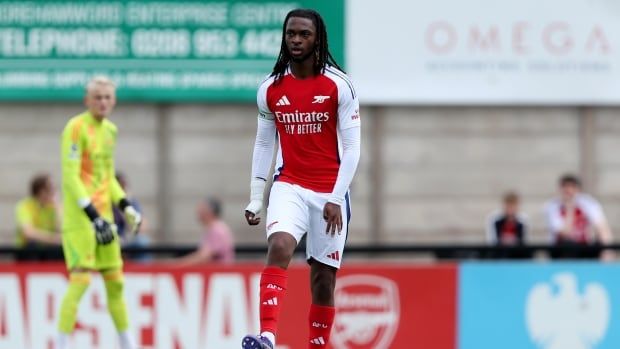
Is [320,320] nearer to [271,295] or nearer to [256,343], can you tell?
[271,295]

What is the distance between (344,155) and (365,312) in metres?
4.33

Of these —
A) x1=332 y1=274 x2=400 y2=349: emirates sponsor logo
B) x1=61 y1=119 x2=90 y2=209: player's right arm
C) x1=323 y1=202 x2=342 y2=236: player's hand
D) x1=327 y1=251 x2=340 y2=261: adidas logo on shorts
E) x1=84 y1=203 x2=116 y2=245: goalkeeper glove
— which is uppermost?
x1=61 y1=119 x2=90 y2=209: player's right arm

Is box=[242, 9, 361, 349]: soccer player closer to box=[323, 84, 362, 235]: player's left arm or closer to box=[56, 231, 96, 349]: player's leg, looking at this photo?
box=[323, 84, 362, 235]: player's left arm

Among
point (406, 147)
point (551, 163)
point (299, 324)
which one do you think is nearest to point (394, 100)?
point (406, 147)

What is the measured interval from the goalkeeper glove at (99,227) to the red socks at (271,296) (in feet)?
A: 7.56

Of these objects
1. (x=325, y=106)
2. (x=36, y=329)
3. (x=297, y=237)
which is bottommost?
(x=36, y=329)

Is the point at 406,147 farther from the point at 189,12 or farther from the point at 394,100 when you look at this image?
the point at 189,12

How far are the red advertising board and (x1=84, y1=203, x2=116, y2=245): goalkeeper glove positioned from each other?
2.21 m

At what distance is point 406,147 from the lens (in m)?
18.1

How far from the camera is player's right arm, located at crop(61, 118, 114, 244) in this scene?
1079 centimetres

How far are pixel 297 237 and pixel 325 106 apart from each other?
0.76m

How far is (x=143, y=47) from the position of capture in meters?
17.8

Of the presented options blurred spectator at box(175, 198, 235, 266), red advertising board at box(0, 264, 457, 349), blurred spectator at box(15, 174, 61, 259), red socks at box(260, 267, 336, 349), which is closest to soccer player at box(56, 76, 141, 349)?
red advertising board at box(0, 264, 457, 349)

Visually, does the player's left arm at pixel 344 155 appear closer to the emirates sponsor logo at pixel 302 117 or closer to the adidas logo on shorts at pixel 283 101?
the emirates sponsor logo at pixel 302 117
